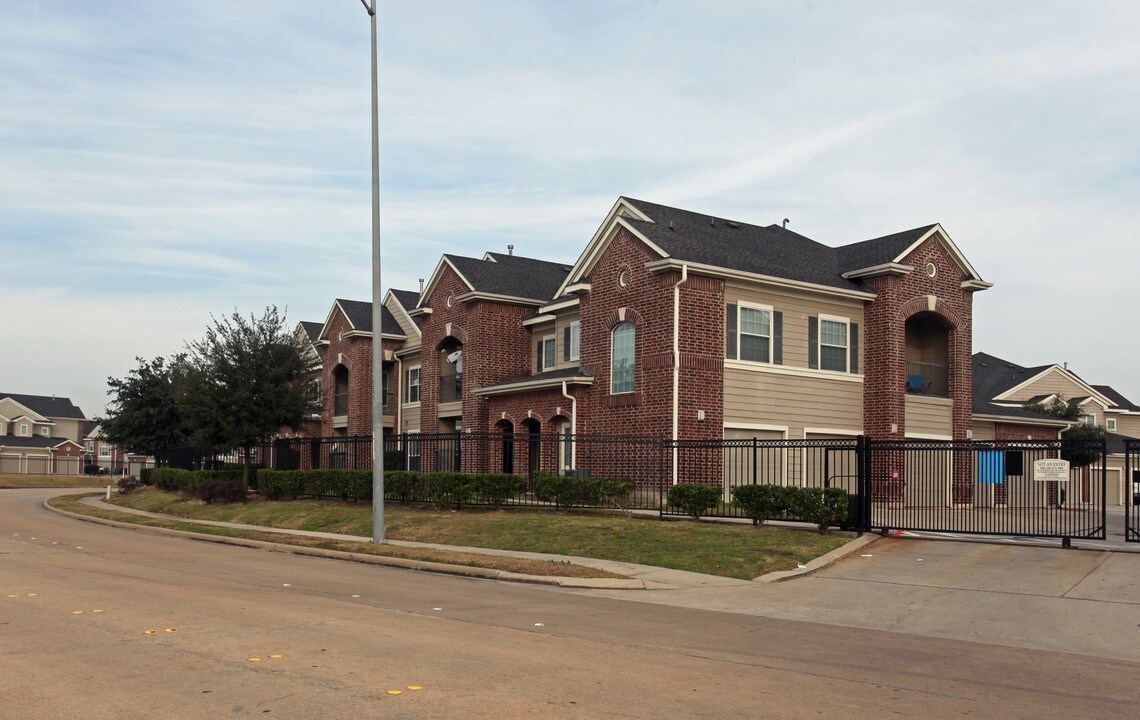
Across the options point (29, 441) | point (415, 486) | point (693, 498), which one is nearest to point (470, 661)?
point (693, 498)

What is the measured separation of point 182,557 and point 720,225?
19.4 metres

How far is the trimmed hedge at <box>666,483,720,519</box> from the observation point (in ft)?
73.8

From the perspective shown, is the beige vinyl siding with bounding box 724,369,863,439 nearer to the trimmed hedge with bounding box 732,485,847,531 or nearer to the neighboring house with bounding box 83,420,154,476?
the trimmed hedge with bounding box 732,485,847,531

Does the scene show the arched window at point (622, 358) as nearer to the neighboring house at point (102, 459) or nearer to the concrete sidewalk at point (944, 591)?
the concrete sidewalk at point (944, 591)

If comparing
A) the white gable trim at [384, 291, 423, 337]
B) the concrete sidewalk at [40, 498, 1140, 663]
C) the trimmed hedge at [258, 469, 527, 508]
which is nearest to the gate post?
the concrete sidewalk at [40, 498, 1140, 663]

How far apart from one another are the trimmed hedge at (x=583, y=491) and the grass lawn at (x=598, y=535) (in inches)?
17.7

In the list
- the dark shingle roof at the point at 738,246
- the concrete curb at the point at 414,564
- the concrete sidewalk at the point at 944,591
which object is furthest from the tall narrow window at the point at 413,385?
the concrete sidewalk at the point at 944,591

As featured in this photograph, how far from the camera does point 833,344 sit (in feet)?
99.2

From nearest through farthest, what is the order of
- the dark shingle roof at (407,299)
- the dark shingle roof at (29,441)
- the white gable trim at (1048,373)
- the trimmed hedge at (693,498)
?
the trimmed hedge at (693,498)
the dark shingle roof at (407,299)
the white gable trim at (1048,373)
the dark shingle roof at (29,441)

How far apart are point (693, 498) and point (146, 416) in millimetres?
38073

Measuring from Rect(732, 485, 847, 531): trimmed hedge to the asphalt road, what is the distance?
24.8 feet

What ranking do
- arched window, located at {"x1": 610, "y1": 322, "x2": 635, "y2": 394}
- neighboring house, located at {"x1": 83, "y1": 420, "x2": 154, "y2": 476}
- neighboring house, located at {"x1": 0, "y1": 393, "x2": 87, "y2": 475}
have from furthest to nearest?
1. neighboring house, located at {"x1": 0, "y1": 393, "x2": 87, "y2": 475}
2. neighboring house, located at {"x1": 83, "y1": 420, "x2": 154, "y2": 476}
3. arched window, located at {"x1": 610, "y1": 322, "x2": 635, "y2": 394}

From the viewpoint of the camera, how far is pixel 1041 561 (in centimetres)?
1711

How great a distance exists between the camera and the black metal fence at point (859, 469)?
2027 cm
